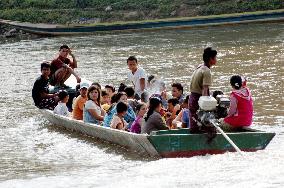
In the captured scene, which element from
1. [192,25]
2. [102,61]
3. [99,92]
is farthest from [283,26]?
[99,92]

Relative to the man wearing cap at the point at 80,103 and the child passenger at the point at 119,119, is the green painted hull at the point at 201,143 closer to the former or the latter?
the child passenger at the point at 119,119

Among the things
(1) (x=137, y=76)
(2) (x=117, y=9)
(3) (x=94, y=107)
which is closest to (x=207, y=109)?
(3) (x=94, y=107)

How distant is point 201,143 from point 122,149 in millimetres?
1685

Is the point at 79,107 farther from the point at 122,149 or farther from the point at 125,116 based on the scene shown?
the point at 122,149

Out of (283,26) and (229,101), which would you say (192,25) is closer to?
(283,26)

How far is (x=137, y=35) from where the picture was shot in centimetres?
3073

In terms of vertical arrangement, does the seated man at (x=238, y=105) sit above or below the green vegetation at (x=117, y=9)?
below

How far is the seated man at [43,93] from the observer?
44.4ft

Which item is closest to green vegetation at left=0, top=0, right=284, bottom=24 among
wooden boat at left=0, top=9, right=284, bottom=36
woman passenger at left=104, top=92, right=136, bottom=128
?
wooden boat at left=0, top=9, right=284, bottom=36

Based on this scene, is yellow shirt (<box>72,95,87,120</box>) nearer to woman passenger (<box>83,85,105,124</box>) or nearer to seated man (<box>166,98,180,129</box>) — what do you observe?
woman passenger (<box>83,85,105,124</box>)

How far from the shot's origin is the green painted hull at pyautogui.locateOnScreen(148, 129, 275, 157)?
9.67 metres

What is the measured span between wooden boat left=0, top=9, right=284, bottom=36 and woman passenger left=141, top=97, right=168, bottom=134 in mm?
21746

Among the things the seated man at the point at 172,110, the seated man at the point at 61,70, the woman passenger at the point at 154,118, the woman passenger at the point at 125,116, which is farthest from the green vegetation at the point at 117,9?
the woman passenger at the point at 154,118

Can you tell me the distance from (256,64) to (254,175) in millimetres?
11583
